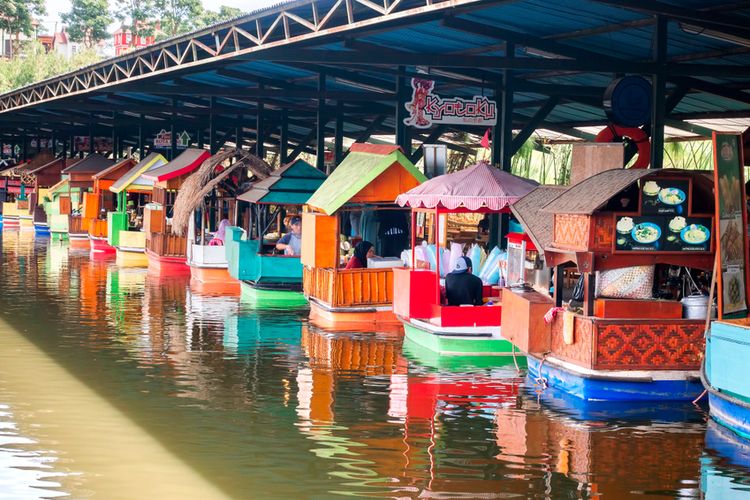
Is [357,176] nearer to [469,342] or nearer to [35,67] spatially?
[469,342]

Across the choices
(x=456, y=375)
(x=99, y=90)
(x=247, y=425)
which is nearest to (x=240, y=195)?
(x=99, y=90)

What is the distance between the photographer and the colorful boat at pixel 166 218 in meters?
27.5

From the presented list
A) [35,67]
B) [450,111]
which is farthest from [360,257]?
[35,67]

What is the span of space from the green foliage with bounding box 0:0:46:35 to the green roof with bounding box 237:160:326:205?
66336 mm

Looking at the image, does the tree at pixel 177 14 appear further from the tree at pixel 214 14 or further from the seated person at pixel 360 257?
the seated person at pixel 360 257

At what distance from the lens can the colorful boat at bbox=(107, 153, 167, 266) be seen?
99.2 feet

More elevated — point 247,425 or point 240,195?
point 240,195

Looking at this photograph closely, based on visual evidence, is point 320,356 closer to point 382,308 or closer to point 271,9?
point 382,308

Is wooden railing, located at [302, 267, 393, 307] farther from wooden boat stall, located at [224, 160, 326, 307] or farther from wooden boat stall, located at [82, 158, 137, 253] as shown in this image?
wooden boat stall, located at [82, 158, 137, 253]

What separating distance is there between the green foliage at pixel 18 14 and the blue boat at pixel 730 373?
79018mm

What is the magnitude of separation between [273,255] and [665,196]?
11021 millimetres

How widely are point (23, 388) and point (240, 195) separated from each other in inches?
440

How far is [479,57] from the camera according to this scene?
17047 mm

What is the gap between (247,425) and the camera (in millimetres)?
10820
